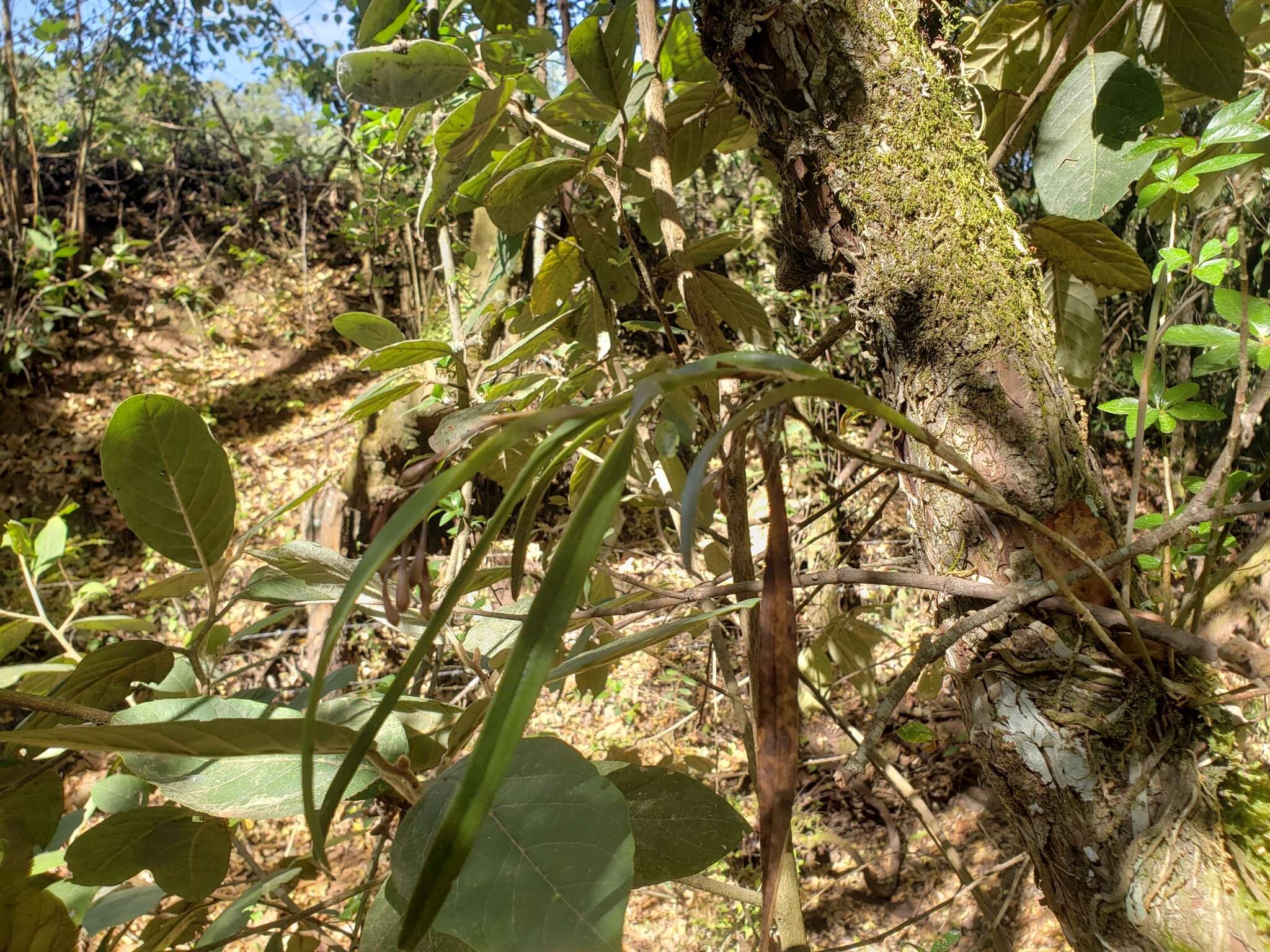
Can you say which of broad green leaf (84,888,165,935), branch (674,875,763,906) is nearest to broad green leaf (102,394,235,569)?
broad green leaf (84,888,165,935)

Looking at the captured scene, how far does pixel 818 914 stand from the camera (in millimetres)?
1723

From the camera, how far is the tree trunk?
0.45m

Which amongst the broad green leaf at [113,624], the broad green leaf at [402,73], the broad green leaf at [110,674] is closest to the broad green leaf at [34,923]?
the broad green leaf at [110,674]

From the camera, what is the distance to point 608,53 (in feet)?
1.95

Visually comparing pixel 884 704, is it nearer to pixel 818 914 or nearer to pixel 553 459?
pixel 553 459

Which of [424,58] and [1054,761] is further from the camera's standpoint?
[424,58]

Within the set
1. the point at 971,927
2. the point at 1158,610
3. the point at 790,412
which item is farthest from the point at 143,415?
the point at 971,927

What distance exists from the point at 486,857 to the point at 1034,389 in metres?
0.49

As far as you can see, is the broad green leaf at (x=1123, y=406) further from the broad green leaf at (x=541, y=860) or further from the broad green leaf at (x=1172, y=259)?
the broad green leaf at (x=541, y=860)

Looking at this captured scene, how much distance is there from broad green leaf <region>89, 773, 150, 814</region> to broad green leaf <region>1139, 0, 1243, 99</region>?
123 centimetres

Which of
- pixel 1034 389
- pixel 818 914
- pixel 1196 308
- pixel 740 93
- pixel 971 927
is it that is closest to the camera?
pixel 1034 389

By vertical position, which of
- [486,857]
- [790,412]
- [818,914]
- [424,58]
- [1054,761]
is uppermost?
[424,58]

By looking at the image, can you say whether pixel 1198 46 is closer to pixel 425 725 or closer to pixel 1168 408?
pixel 1168 408

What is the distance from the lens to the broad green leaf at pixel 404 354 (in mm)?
706
